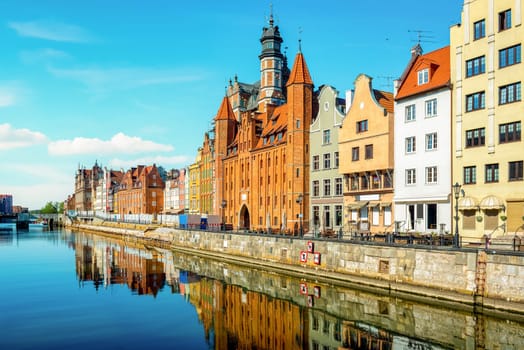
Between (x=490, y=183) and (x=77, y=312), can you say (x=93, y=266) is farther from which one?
(x=490, y=183)

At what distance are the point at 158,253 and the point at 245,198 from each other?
14505mm

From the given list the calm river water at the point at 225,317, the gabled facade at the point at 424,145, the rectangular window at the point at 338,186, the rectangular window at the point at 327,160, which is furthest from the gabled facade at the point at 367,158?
the calm river water at the point at 225,317

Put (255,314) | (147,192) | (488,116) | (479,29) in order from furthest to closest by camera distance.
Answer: (147,192), (479,29), (488,116), (255,314)

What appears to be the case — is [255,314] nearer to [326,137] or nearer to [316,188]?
[316,188]

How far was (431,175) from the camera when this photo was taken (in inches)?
1554

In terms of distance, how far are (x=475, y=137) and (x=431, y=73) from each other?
7458 millimetres

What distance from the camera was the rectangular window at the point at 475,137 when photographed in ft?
116

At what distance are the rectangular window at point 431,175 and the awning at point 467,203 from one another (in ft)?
11.6

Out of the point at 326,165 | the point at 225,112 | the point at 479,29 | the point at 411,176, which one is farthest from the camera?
the point at 225,112

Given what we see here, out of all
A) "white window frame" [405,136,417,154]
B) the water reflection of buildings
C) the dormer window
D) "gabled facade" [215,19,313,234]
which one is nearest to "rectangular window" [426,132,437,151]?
"white window frame" [405,136,417,154]

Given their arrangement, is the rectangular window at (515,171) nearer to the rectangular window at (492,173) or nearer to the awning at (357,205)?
the rectangular window at (492,173)

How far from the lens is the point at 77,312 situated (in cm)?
2867

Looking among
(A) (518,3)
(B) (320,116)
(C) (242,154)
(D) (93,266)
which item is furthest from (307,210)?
(A) (518,3)

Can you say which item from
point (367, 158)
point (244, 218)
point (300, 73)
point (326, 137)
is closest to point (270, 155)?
point (300, 73)
